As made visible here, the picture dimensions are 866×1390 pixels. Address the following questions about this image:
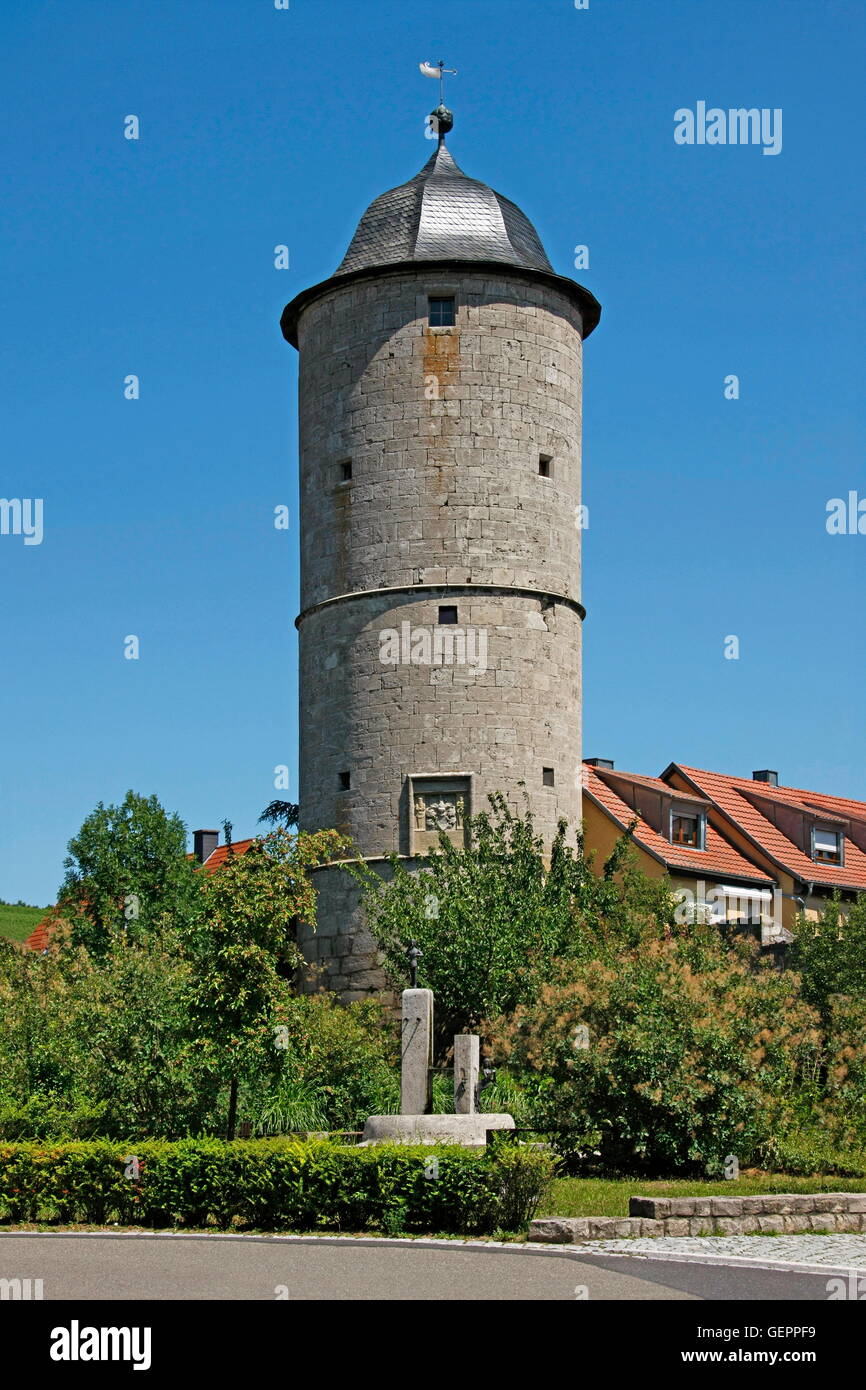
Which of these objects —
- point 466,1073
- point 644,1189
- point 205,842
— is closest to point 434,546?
point 466,1073

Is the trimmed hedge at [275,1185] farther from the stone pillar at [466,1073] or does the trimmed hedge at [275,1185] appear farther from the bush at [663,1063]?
the stone pillar at [466,1073]

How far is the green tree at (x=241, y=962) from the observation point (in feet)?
65.0

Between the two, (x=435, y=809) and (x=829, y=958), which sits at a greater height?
(x=435, y=809)

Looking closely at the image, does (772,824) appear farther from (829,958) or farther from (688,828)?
(829,958)

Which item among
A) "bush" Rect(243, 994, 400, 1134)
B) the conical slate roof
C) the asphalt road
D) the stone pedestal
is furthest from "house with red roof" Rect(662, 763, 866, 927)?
the asphalt road

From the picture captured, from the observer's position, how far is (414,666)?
30781 millimetres

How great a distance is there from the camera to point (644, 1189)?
55.3 ft

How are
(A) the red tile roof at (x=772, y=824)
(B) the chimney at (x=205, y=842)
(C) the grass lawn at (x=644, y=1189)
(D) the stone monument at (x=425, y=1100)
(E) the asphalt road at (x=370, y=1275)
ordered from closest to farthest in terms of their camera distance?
1. (E) the asphalt road at (x=370, y=1275)
2. (C) the grass lawn at (x=644, y=1189)
3. (D) the stone monument at (x=425, y=1100)
4. (A) the red tile roof at (x=772, y=824)
5. (B) the chimney at (x=205, y=842)

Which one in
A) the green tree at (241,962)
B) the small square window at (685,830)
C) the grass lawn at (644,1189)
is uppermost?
the small square window at (685,830)

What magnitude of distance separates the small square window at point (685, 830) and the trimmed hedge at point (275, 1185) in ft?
88.9

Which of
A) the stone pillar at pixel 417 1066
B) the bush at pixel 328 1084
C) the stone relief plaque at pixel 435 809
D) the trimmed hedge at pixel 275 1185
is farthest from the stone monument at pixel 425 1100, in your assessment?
the stone relief plaque at pixel 435 809

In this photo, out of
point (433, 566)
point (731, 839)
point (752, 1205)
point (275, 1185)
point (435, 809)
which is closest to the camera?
point (752, 1205)

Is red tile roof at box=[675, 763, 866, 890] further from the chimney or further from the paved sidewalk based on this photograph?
the paved sidewalk

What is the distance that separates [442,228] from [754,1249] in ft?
74.8
